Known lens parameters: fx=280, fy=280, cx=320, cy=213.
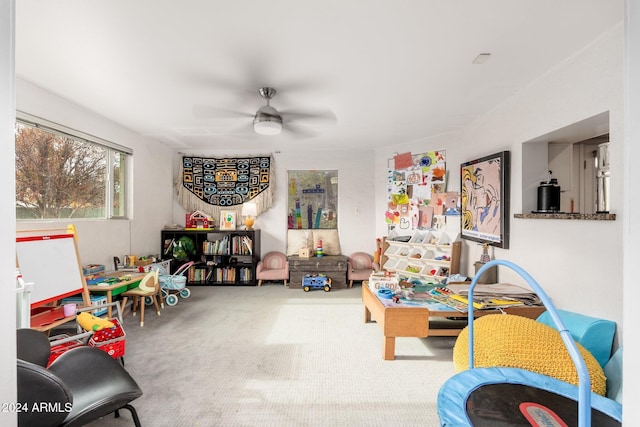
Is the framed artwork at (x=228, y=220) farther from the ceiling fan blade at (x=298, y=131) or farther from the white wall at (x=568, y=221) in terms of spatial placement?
the white wall at (x=568, y=221)

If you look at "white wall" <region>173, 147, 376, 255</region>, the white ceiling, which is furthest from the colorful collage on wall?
the white ceiling

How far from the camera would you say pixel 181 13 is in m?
1.67

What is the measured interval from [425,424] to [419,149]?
12.6 feet

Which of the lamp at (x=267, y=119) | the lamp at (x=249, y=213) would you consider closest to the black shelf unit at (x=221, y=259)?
the lamp at (x=249, y=213)

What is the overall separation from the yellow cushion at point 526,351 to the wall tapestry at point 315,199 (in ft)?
12.5

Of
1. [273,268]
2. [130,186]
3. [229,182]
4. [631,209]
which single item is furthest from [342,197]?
[631,209]

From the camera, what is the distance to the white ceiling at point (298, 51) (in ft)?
5.36

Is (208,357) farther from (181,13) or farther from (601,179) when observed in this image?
(601,179)

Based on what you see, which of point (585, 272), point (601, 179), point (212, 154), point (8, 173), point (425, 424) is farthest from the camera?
point (212, 154)

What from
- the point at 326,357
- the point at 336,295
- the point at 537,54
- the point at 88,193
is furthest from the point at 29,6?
Answer: the point at 336,295

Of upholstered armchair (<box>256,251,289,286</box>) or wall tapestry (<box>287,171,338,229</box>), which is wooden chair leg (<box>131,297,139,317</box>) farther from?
wall tapestry (<box>287,171,338,229</box>)

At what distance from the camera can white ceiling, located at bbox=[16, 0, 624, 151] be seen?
1634mm

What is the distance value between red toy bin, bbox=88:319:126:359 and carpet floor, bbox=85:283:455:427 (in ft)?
0.75

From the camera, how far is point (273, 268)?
528 centimetres
